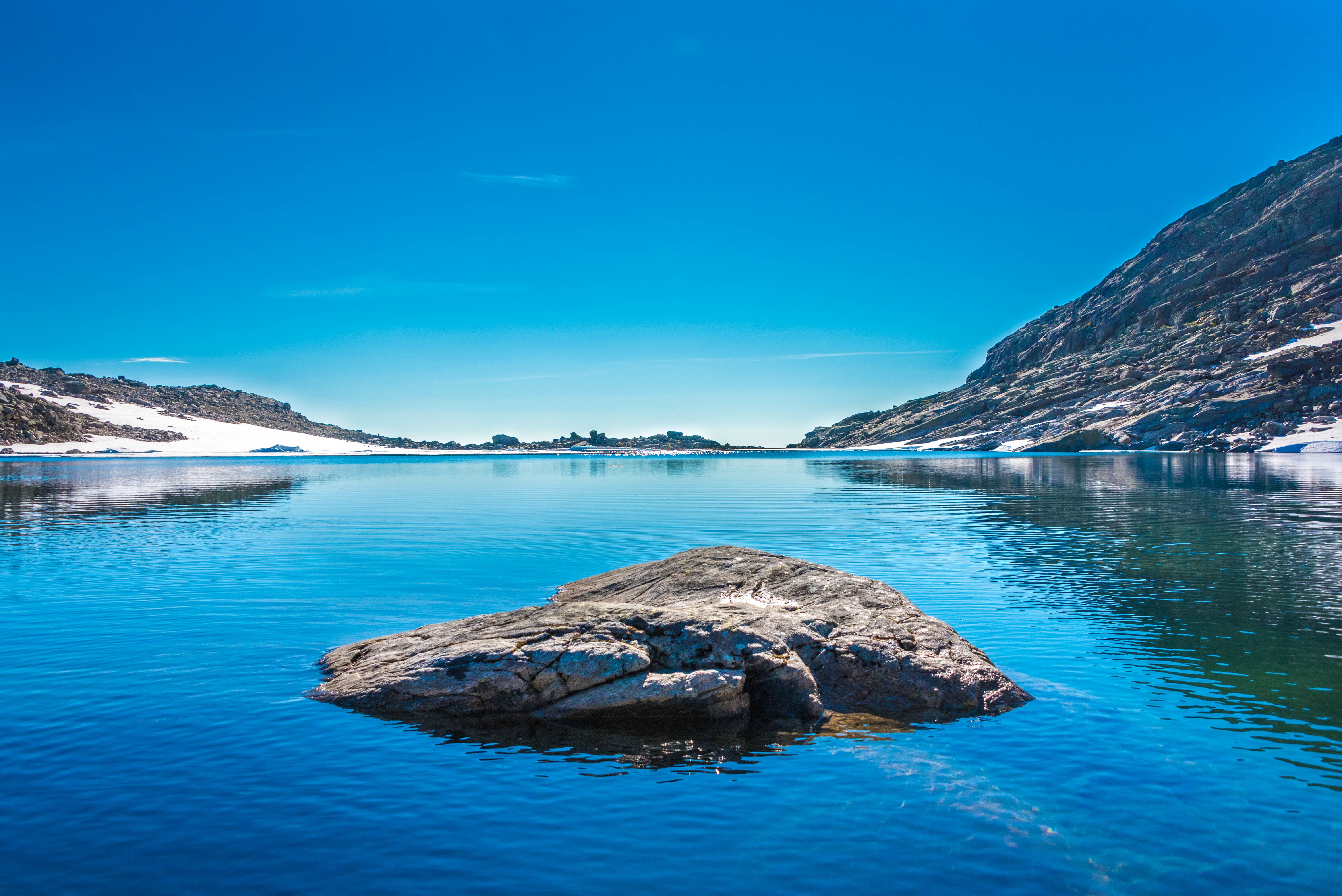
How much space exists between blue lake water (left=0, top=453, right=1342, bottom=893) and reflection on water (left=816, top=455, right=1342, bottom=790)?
0.15 m

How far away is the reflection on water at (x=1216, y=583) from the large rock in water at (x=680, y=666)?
4.62m

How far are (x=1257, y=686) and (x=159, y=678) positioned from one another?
77.6 feet

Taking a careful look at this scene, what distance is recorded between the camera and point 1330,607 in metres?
23.1

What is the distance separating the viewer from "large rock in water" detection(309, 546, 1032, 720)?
46.4ft

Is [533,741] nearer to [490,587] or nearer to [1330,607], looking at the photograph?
[490,587]

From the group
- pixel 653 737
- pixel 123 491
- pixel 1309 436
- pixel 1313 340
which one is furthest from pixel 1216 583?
pixel 1313 340

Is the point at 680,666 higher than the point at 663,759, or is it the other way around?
the point at 680,666

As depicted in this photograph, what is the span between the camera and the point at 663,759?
41.0ft

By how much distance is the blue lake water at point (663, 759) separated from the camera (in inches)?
359

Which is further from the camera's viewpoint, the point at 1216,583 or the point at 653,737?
the point at 1216,583

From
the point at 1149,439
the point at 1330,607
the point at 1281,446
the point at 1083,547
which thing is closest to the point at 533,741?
the point at 1330,607

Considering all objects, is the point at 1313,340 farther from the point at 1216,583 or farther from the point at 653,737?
the point at 653,737

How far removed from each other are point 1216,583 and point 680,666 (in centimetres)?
2355

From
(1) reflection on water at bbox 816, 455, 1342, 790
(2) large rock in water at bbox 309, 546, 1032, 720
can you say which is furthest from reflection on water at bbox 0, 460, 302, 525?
(1) reflection on water at bbox 816, 455, 1342, 790
